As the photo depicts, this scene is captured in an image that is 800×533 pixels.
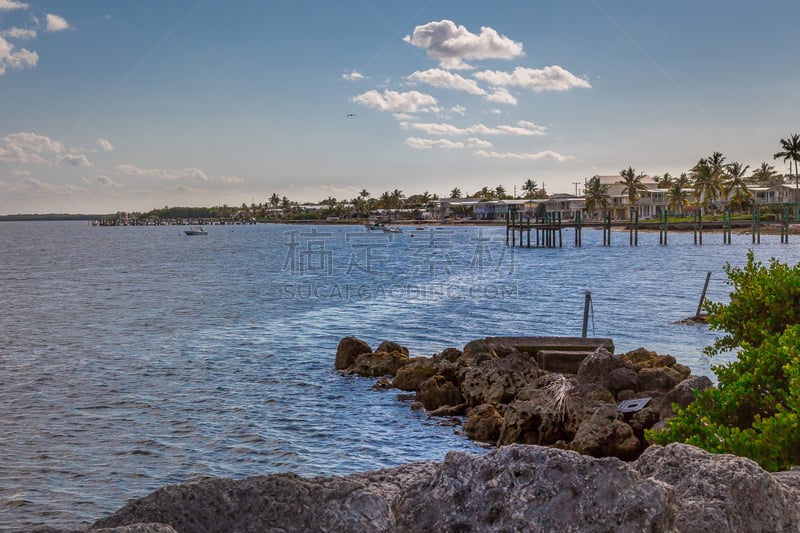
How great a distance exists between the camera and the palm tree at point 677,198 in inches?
5696

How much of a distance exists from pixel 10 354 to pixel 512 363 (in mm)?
19949

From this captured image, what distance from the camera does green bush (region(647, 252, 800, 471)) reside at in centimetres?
666

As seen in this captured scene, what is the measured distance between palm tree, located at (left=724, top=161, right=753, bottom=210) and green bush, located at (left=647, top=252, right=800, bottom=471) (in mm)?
137595

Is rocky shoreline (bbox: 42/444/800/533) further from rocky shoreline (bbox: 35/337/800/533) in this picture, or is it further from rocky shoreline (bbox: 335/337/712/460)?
rocky shoreline (bbox: 335/337/712/460)

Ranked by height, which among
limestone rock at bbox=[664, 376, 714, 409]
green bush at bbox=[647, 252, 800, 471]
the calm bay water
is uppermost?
green bush at bbox=[647, 252, 800, 471]

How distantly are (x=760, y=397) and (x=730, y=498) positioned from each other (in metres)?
4.01

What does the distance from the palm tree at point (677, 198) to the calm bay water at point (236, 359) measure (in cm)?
8657

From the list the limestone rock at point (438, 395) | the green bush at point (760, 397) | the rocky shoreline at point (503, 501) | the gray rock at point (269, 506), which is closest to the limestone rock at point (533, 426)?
the limestone rock at point (438, 395)

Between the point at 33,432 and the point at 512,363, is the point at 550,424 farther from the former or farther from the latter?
the point at 33,432

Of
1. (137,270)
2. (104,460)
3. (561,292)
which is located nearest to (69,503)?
(104,460)

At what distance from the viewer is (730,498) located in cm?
445

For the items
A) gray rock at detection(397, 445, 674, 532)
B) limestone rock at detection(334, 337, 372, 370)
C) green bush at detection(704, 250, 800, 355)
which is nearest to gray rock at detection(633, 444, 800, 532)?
gray rock at detection(397, 445, 674, 532)

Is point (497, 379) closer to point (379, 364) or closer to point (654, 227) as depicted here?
point (379, 364)

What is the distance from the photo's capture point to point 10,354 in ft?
89.6
